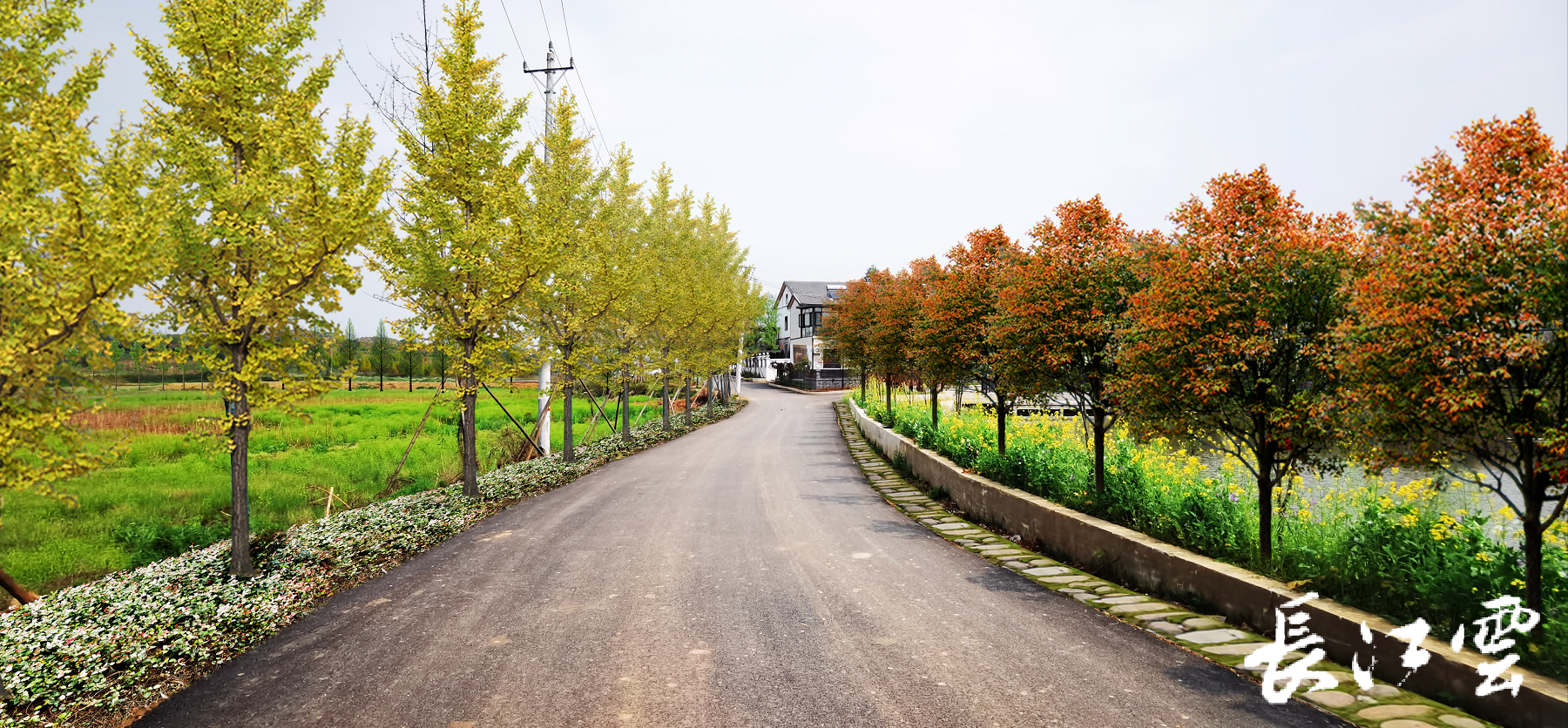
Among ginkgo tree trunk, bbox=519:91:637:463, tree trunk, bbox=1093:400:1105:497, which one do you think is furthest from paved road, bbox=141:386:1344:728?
ginkgo tree trunk, bbox=519:91:637:463

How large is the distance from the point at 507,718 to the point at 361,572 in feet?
15.8

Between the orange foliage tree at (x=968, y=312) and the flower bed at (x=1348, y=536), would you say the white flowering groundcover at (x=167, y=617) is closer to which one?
the flower bed at (x=1348, y=536)

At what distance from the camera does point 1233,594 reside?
601 centimetres

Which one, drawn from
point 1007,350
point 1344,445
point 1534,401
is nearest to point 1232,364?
point 1344,445

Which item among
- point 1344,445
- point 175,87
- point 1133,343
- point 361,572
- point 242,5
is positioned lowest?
point 361,572

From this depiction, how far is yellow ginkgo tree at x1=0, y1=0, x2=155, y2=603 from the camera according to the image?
4.84m

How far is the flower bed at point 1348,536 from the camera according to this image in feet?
15.5

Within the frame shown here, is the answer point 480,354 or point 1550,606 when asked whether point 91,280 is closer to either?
point 480,354

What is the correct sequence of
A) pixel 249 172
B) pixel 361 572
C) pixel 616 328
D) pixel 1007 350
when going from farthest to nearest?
pixel 616 328 → pixel 1007 350 → pixel 361 572 → pixel 249 172

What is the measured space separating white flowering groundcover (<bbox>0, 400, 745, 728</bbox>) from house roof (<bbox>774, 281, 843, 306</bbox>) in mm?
67387

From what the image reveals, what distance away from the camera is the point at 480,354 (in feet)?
40.9

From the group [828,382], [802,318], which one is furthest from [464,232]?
[802,318]

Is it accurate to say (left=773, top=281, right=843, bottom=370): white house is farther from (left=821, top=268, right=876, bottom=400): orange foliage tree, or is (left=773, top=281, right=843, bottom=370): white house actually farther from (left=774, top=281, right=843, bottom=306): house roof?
(left=821, top=268, right=876, bottom=400): orange foliage tree

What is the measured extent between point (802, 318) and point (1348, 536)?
239 ft
